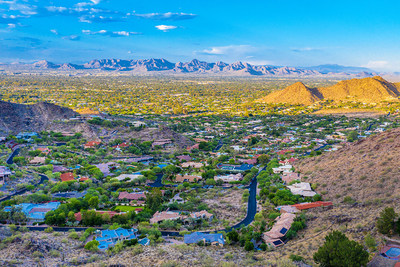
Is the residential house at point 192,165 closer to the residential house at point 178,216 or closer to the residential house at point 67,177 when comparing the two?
the residential house at point 67,177

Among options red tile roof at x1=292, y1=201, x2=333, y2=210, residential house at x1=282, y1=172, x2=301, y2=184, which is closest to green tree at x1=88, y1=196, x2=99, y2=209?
red tile roof at x1=292, y1=201, x2=333, y2=210

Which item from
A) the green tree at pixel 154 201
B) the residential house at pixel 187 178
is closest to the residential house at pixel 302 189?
the residential house at pixel 187 178

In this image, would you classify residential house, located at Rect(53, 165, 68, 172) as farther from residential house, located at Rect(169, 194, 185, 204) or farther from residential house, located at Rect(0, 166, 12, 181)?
residential house, located at Rect(169, 194, 185, 204)

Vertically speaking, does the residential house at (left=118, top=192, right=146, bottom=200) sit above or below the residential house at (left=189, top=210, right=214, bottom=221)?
below

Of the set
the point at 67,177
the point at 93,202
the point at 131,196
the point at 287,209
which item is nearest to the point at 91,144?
the point at 67,177

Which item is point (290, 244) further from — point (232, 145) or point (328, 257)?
point (232, 145)
